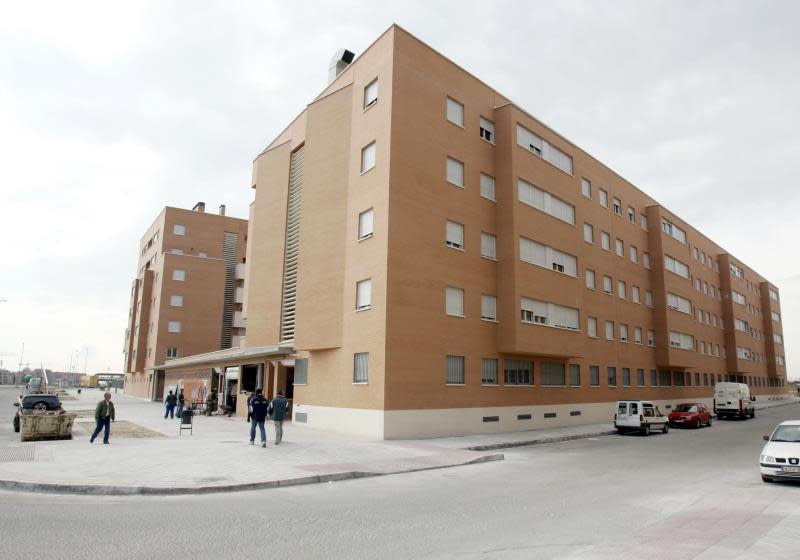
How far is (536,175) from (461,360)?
12.0 meters

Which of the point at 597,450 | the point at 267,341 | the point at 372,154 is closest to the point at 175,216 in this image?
the point at 267,341

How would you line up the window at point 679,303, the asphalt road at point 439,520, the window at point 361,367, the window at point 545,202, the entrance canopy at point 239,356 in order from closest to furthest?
the asphalt road at point 439,520, the window at point 361,367, the entrance canopy at point 239,356, the window at point 545,202, the window at point 679,303

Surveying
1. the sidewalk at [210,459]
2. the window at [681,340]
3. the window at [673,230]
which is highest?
the window at [673,230]

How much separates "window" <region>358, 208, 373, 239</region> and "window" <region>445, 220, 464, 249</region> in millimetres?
3686

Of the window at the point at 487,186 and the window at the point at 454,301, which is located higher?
the window at the point at 487,186

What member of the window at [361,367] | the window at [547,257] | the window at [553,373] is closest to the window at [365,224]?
the window at [361,367]

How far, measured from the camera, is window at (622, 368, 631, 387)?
3862 centimetres

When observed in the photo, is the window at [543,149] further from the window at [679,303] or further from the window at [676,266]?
the window at [679,303]

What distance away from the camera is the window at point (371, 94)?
1002 inches

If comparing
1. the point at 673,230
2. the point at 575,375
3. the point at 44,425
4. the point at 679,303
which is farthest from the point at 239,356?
the point at 673,230

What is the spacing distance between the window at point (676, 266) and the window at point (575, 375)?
1957 cm

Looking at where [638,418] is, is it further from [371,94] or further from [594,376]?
[371,94]

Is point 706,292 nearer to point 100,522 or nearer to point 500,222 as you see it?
point 500,222

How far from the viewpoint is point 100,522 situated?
824 centimetres
